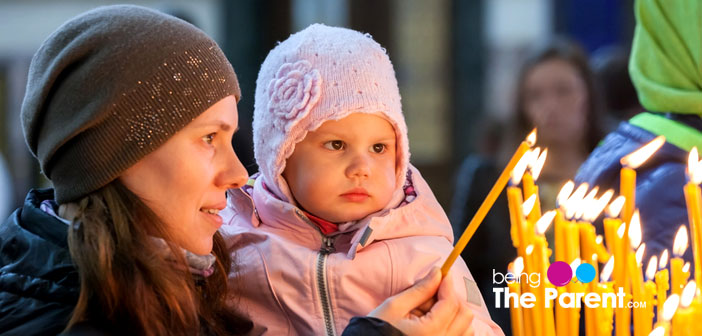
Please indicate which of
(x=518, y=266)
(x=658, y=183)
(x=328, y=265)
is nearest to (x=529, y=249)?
(x=518, y=266)

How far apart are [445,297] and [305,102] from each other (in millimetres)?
487

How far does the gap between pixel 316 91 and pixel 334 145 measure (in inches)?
4.8

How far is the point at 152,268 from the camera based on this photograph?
159cm

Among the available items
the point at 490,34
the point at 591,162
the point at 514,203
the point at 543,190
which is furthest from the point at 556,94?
the point at 490,34

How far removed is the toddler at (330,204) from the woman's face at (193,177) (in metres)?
0.24

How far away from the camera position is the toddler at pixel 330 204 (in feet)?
6.16

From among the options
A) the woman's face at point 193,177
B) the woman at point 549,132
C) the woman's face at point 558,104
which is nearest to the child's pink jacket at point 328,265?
the woman's face at point 193,177

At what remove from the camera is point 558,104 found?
3.55 metres

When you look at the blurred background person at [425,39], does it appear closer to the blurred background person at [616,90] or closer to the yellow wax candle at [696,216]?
the blurred background person at [616,90]

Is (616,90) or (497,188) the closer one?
(497,188)

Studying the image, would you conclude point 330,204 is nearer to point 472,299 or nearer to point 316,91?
point 316,91

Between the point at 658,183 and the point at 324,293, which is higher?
the point at 658,183

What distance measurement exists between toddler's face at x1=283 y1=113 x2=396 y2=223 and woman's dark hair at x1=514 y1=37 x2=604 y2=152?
1673 mm

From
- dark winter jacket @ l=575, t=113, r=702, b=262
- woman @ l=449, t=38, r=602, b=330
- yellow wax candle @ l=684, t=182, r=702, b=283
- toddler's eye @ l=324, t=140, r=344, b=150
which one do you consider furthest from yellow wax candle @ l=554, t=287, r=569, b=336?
woman @ l=449, t=38, r=602, b=330
